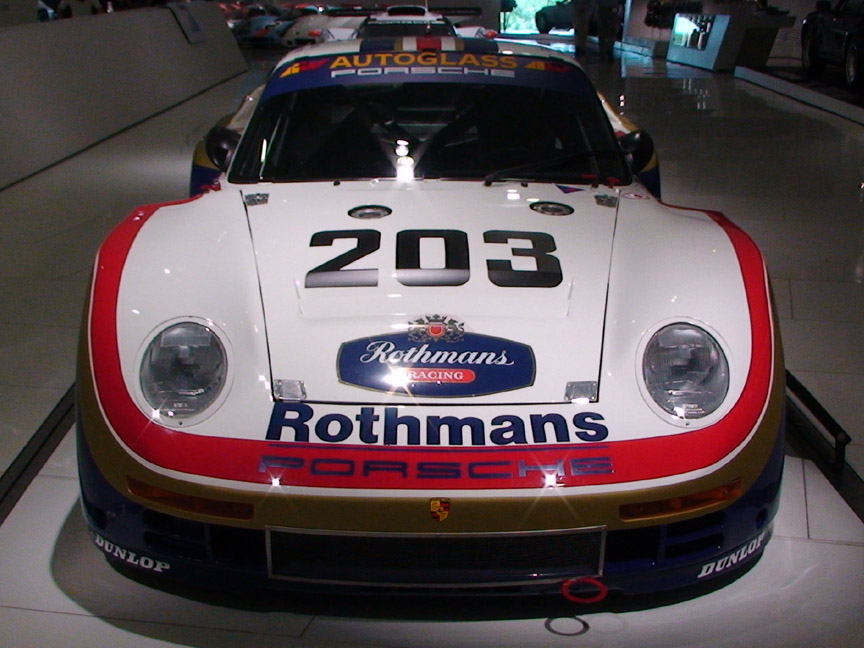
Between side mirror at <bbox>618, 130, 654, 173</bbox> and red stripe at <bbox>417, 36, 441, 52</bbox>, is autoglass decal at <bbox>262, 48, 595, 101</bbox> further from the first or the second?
side mirror at <bbox>618, 130, 654, 173</bbox>

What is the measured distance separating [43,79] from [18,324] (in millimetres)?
4169

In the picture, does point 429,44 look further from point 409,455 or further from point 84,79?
point 84,79

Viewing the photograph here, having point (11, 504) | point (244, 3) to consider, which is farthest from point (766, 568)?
point (244, 3)

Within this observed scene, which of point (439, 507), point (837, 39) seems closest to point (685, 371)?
point (439, 507)

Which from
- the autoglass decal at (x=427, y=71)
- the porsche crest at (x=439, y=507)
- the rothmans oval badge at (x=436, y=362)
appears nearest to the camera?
the porsche crest at (x=439, y=507)

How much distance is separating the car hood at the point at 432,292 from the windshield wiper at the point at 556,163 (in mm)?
156

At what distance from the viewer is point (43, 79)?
711 cm

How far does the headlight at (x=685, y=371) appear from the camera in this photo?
1804 mm

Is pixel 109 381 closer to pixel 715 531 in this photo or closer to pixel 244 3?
pixel 715 531

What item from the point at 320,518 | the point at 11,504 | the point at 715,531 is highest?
the point at 320,518

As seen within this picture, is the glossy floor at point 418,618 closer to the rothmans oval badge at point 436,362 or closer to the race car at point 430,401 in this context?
the race car at point 430,401

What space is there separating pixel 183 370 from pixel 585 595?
88 cm

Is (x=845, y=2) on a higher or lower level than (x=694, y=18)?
higher

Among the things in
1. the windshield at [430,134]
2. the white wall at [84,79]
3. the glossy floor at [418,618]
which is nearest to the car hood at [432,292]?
the windshield at [430,134]
